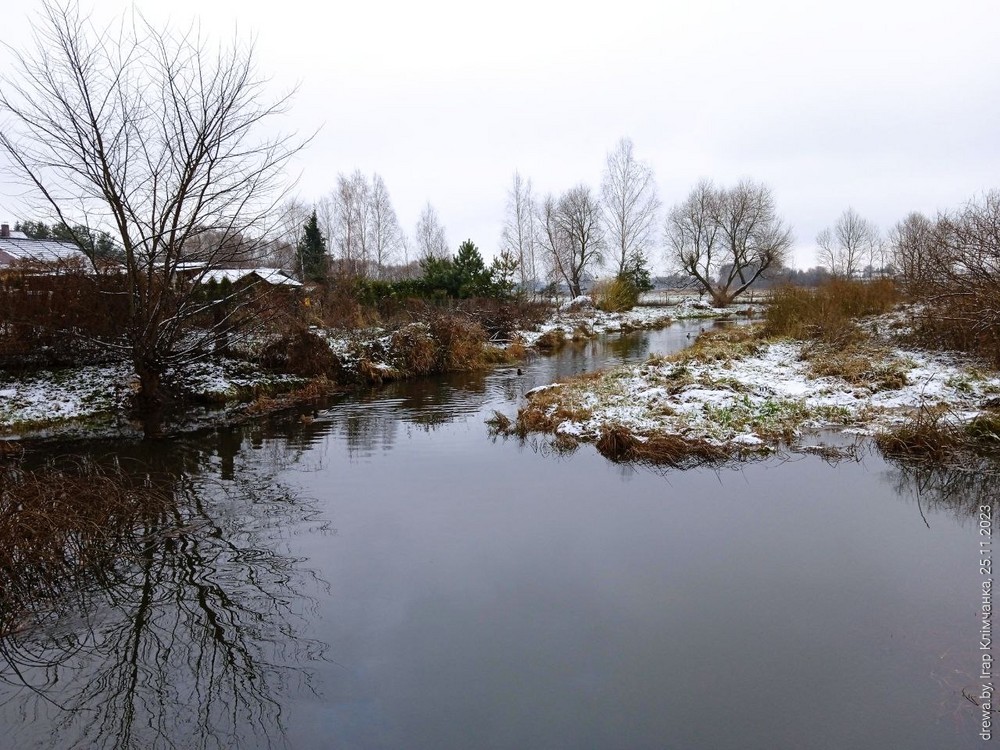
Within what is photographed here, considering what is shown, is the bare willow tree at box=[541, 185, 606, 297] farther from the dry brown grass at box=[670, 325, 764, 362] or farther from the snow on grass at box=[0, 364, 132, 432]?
the snow on grass at box=[0, 364, 132, 432]

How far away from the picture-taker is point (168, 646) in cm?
436

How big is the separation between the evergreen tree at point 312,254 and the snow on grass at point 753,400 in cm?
1092

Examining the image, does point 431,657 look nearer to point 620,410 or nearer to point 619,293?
point 620,410

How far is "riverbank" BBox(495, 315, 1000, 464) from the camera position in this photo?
8.60 metres

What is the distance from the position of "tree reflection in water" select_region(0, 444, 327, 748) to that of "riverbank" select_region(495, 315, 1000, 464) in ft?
15.6

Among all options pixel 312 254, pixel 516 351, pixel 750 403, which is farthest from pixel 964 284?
pixel 312 254

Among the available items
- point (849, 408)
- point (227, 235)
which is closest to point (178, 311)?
point (227, 235)

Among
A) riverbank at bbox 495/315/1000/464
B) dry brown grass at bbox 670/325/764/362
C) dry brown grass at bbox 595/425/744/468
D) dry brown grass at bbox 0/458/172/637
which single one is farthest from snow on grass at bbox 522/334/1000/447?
dry brown grass at bbox 0/458/172/637

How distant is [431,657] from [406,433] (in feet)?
21.7

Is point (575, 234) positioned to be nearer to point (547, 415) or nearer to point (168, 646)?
point (547, 415)

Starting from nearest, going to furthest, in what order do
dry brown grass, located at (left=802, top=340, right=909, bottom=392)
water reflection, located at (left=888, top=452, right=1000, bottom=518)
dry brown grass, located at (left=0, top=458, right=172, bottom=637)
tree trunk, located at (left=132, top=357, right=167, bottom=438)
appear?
1. dry brown grass, located at (left=0, top=458, right=172, bottom=637)
2. water reflection, located at (left=888, top=452, right=1000, bottom=518)
3. dry brown grass, located at (left=802, top=340, right=909, bottom=392)
4. tree trunk, located at (left=132, top=357, right=167, bottom=438)

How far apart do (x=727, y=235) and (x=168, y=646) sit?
47.1 meters

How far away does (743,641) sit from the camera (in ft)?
13.7

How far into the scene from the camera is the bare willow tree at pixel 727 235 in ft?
145
